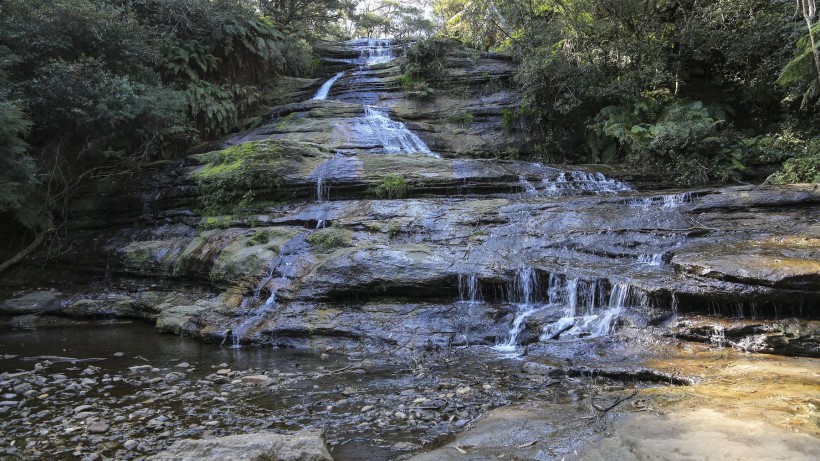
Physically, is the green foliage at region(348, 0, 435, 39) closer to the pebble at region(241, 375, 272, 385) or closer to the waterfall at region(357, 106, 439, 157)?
the waterfall at region(357, 106, 439, 157)

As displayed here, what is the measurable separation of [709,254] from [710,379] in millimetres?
2935

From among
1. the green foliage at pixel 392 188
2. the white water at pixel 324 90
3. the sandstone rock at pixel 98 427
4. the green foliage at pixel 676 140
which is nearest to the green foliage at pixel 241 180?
the green foliage at pixel 392 188

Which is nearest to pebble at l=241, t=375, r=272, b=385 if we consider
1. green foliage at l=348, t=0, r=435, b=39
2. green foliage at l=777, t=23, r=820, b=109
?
green foliage at l=777, t=23, r=820, b=109

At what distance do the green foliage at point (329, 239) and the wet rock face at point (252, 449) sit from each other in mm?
6110

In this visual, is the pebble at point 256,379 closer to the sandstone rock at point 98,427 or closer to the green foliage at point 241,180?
the sandstone rock at point 98,427

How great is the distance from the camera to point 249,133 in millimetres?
15867

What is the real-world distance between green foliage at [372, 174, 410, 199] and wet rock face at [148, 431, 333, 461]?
331 inches

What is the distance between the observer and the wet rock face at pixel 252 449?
3.32 meters

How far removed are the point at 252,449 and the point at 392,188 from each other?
8.67m

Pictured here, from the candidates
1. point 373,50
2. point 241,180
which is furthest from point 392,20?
point 241,180

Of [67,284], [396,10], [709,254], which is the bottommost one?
[67,284]

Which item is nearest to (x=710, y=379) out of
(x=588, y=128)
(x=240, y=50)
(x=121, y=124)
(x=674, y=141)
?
(x=674, y=141)

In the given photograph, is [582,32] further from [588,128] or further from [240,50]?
[240,50]

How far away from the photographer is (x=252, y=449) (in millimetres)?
3383
